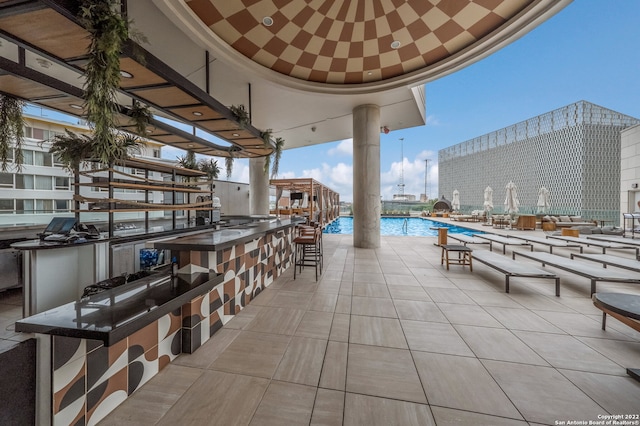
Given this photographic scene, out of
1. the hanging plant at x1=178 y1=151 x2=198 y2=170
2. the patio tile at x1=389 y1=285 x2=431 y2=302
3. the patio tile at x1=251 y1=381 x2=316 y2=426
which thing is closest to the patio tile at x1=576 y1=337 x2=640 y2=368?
the patio tile at x1=389 y1=285 x2=431 y2=302

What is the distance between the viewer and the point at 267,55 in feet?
16.0

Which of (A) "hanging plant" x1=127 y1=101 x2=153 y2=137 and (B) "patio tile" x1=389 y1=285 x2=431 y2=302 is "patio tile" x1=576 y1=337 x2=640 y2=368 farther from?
(A) "hanging plant" x1=127 y1=101 x2=153 y2=137

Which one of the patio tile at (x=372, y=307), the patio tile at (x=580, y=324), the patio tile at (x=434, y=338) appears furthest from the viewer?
the patio tile at (x=372, y=307)

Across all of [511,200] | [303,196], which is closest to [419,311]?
[303,196]

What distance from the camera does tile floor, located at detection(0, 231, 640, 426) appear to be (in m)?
1.46

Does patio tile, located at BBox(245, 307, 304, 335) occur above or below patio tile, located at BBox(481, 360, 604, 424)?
below

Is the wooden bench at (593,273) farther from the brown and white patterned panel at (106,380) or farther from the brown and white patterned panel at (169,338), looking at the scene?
the brown and white patterned panel at (106,380)

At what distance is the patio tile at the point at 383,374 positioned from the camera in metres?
1.62

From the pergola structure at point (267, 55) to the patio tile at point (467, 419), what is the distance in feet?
13.3

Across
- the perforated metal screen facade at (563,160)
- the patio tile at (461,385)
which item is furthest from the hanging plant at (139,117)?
the perforated metal screen facade at (563,160)

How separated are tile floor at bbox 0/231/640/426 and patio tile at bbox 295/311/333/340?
0.02 meters

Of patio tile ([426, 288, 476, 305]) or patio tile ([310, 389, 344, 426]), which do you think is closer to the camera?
patio tile ([310, 389, 344, 426])

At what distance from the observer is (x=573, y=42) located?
941 inches

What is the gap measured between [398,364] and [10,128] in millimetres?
5665
